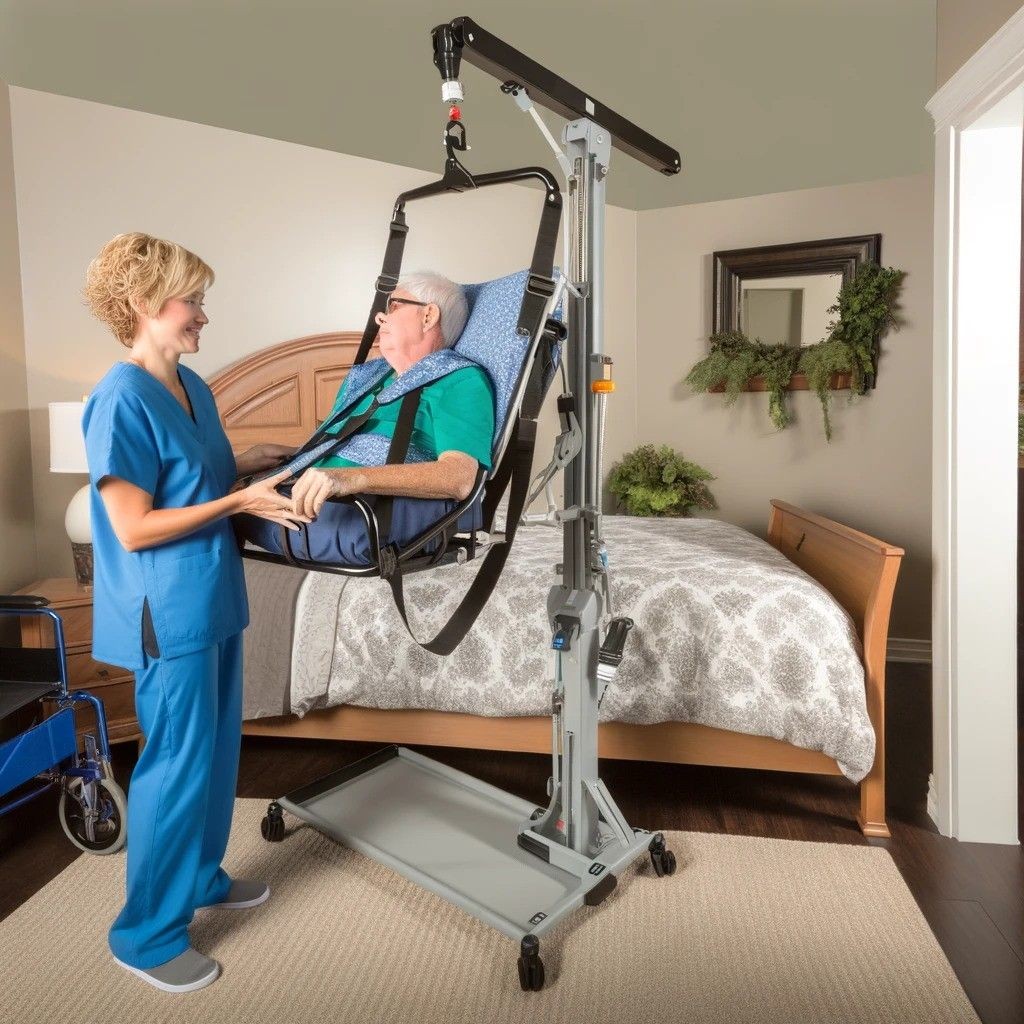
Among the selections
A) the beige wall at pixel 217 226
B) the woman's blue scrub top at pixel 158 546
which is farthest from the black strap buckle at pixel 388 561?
the beige wall at pixel 217 226

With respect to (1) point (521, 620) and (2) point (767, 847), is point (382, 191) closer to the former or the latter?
(1) point (521, 620)

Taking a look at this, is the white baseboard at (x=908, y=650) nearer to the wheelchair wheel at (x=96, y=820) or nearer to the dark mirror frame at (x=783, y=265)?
the dark mirror frame at (x=783, y=265)

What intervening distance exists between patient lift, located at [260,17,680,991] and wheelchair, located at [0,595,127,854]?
60 cm

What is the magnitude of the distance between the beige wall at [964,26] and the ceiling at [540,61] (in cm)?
189

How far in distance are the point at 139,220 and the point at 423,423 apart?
265 centimetres

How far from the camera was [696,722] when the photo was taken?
2469 millimetres

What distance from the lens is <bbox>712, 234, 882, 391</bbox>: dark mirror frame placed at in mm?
4412

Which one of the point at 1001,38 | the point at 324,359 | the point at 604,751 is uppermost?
the point at 1001,38

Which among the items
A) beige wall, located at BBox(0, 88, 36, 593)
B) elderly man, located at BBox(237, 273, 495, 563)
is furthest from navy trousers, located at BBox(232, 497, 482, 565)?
beige wall, located at BBox(0, 88, 36, 593)

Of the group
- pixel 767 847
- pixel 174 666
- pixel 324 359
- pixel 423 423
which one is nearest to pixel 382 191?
pixel 324 359

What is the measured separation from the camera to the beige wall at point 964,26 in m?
2.08

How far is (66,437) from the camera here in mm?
3012

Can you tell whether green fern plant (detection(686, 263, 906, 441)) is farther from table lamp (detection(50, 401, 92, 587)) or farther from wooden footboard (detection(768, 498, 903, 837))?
table lamp (detection(50, 401, 92, 587))

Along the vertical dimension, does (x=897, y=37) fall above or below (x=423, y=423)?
above
